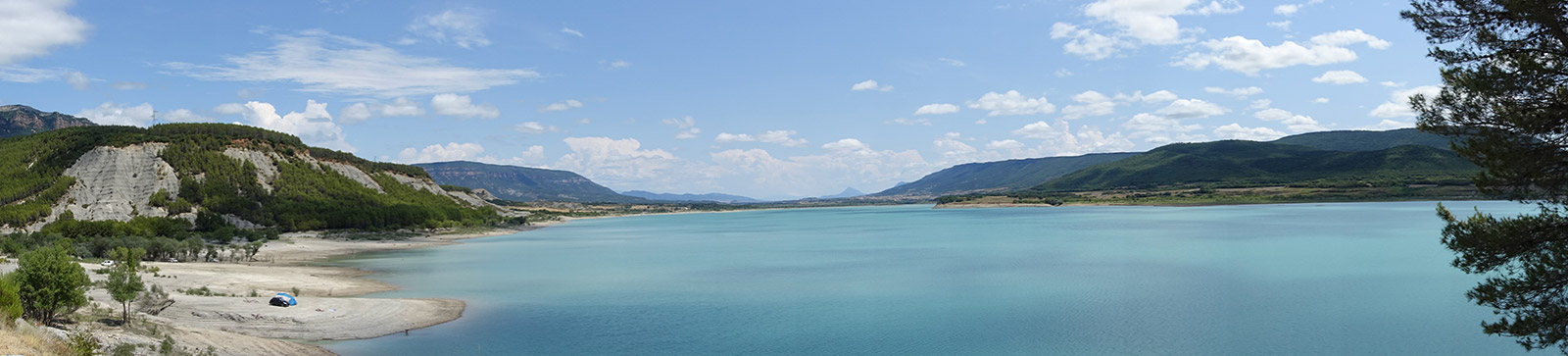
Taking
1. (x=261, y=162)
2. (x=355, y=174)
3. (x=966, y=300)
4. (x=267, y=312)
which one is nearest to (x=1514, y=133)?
(x=966, y=300)

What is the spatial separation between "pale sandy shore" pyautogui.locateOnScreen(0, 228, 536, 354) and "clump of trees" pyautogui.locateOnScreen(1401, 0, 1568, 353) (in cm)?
2690

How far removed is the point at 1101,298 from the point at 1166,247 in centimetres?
3627

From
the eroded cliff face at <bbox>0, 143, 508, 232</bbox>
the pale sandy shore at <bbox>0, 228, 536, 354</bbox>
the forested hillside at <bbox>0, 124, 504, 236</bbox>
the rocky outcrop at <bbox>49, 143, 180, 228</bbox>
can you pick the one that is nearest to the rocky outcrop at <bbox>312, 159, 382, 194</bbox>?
the forested hillside at <bbox>0, 124, 504, 236</bbox>

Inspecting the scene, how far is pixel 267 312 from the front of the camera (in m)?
28.1

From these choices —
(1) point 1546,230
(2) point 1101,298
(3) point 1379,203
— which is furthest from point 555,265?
(3) point 1379,203

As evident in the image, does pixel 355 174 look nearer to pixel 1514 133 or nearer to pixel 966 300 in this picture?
pixel 966 300

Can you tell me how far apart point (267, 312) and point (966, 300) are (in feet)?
91.6

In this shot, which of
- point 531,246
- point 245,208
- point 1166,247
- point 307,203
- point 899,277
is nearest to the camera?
point 899,277

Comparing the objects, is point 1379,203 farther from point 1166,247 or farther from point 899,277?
point 899,277

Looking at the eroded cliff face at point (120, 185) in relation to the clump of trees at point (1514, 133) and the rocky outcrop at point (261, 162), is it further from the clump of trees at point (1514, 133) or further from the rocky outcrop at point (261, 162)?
the clump of trees at point (1514, 133)

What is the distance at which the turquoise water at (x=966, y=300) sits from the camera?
87.4 feet

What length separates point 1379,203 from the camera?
15538cm

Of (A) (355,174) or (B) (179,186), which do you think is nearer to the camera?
(B) (179,186)

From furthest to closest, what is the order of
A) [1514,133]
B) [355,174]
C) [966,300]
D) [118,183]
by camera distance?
[355,174] → [118,183] → [966,300] → [1514,133]
